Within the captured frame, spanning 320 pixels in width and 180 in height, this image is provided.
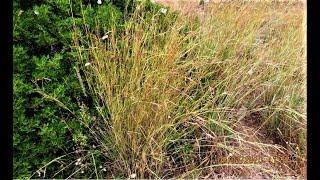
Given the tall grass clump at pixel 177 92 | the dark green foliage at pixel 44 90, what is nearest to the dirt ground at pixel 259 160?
the tall grass clump at pixel 177 92

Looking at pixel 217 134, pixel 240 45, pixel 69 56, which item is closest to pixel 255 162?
pixel 217 134

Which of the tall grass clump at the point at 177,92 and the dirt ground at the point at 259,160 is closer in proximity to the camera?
the tall grass clump at the point at 177,92

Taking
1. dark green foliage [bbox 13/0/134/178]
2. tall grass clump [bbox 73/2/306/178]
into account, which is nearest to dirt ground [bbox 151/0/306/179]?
tall grass clump [bbox 73/2/306/178]

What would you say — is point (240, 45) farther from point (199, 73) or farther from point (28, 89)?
point (28, 89)

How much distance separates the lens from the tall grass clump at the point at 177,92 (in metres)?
3.10

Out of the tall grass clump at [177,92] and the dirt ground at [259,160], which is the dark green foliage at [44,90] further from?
the dirt ground at [259,160]

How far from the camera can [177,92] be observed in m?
3.25

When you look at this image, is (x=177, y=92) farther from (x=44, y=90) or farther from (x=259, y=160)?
(x=44, y=90)

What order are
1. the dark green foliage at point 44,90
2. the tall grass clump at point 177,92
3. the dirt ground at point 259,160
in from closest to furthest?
the dark green foliage at point 44,90, the tall grass clump at point 177,92, the dirt ground at point 259,160

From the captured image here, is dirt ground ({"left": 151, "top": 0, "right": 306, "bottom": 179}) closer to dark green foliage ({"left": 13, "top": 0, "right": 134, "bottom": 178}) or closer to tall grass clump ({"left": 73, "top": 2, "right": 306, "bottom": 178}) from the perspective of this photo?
tall grass clump ({"left": 73, "top": 2, "right": 306, "bottom": 178})

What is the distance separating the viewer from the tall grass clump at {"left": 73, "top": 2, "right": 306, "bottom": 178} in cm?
310

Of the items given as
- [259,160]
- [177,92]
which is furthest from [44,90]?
[259,160]

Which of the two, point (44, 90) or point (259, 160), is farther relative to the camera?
point (259, 160)

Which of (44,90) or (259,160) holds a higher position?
(44,90)
